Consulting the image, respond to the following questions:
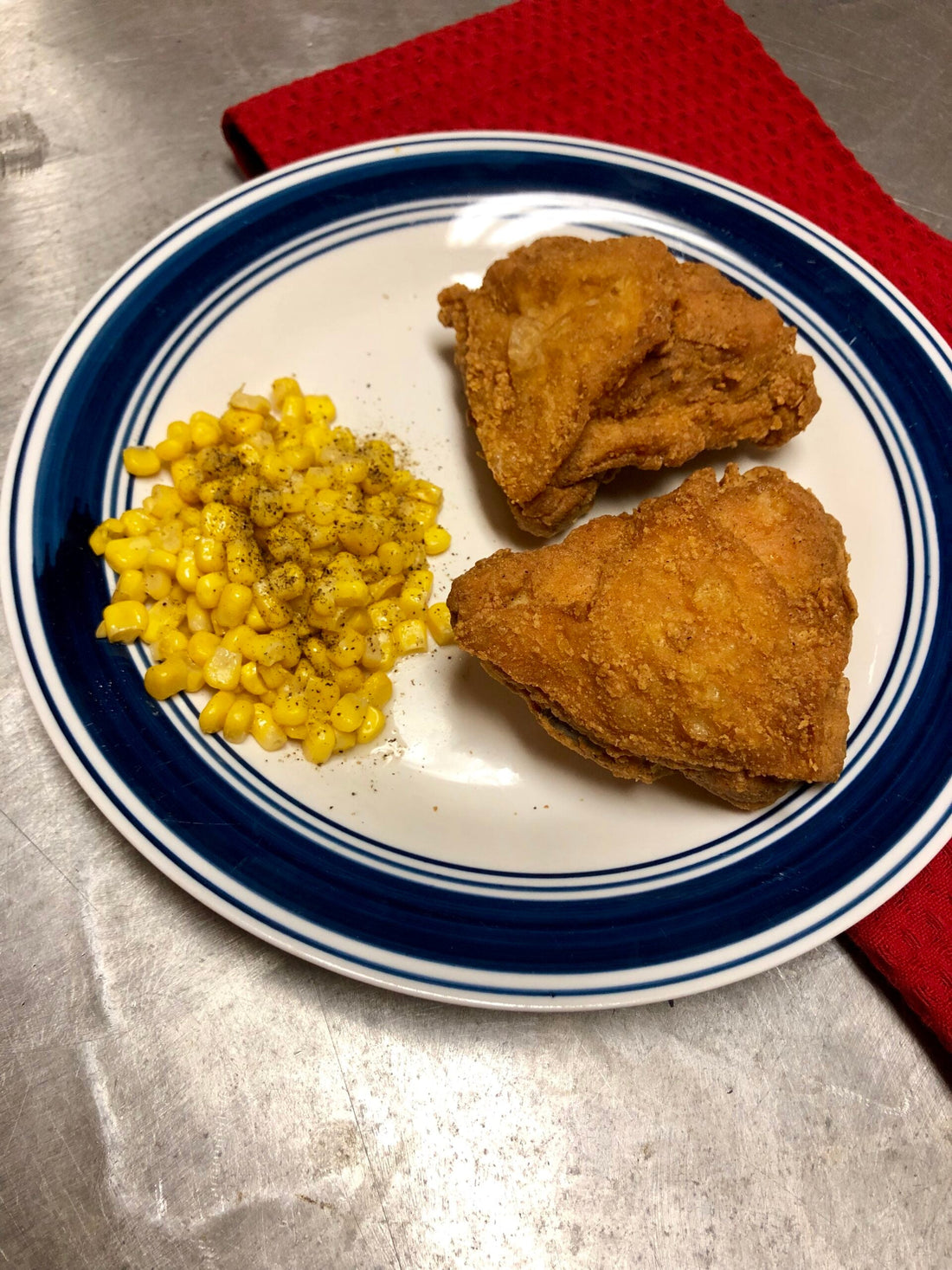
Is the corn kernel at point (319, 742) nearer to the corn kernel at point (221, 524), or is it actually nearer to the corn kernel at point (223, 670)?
the corn kernel at point (223, 670)

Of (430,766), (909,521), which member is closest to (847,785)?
(909,521)

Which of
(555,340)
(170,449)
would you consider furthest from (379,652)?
(555,340)

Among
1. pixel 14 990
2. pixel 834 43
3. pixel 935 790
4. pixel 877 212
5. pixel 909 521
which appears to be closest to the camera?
pixel 935 790

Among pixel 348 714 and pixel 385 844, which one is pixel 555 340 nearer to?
pixel 348 714

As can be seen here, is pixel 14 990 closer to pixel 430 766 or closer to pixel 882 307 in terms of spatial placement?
pixel 430 766

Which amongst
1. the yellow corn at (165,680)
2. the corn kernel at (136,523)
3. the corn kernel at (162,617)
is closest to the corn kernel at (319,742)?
the yellow corn at (165,680)

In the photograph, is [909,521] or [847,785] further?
[909,521]

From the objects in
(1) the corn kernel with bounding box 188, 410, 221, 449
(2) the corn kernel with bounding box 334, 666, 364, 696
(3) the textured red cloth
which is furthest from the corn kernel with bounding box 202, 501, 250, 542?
(3) the textured red cloth
